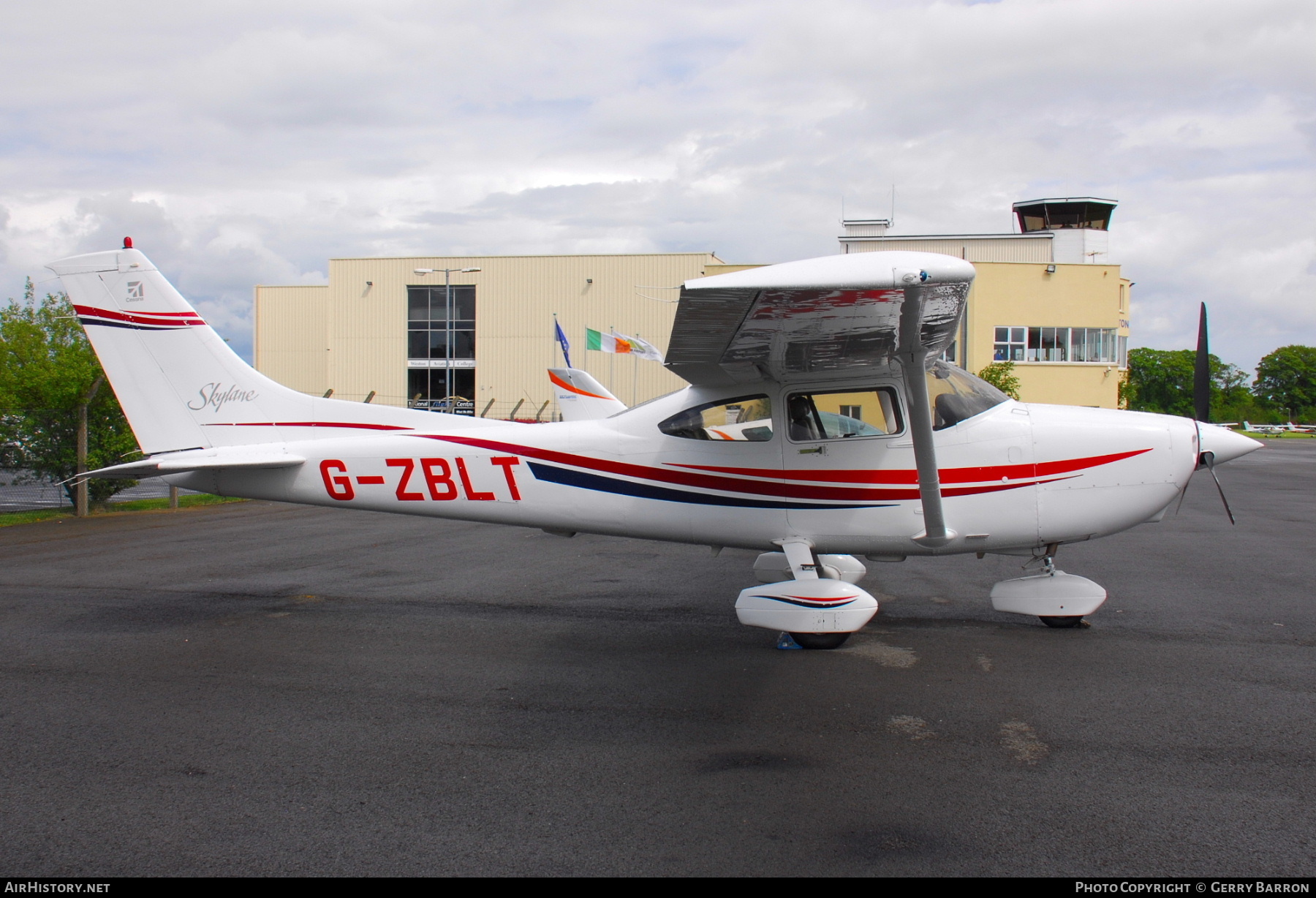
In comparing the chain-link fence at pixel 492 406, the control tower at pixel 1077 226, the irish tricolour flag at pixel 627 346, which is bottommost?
the chain-link fence at pixel 492 406

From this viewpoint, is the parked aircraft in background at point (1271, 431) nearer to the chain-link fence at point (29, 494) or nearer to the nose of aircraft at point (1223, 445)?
the nose of aircraft at point (1223, 445)

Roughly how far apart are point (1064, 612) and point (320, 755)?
5077mm

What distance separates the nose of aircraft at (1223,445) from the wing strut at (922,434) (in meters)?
1.94

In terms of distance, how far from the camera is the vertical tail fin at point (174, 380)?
22.9 feet

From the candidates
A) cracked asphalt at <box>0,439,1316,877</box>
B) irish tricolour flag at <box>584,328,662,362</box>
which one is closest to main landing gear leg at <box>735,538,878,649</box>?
cracked asphalt at <box>0,439,1316,877</box>

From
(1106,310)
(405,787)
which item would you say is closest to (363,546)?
(405,787)

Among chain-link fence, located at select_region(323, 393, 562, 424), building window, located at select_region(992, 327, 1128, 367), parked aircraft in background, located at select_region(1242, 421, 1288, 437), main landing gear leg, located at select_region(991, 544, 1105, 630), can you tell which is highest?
building window, located at select_region(992, 327, 1128, 367)

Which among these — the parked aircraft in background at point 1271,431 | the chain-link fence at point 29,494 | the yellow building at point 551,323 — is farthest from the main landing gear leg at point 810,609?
the parked aircraft in background at point 1271,431

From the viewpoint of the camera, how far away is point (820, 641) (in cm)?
594

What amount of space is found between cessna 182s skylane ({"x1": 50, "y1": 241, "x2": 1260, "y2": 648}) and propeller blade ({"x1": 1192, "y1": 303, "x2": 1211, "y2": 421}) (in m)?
0.54

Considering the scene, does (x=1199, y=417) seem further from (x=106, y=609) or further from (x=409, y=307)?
(x=409, y=307)

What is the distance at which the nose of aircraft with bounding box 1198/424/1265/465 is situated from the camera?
6.15 metres

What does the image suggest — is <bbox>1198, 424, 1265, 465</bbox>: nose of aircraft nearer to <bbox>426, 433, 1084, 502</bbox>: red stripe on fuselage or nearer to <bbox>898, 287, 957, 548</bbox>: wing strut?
<bbox>426, 433, 1084, 502</bbox>: red stripe on fuselage

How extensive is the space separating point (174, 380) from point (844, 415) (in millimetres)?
5340
